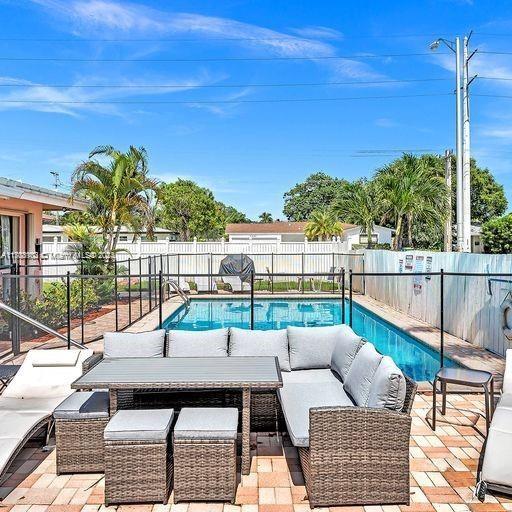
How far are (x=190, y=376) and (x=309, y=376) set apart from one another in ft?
4.89

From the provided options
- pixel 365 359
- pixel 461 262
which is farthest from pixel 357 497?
pixel 461 262

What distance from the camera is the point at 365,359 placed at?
3660 mm

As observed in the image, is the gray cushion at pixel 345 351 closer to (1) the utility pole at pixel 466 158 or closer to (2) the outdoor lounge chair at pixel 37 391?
(2) the outdoor lounge chair at pixel 37 391

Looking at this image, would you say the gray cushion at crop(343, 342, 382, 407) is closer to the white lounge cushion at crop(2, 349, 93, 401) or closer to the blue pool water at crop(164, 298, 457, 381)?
the white lounge cushion at crop(2, 349, 93, 401)

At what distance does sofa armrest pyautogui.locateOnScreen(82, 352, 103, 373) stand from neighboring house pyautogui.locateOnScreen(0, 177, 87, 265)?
4425 mm

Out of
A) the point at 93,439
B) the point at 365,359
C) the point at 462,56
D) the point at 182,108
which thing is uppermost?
the point at 182,108

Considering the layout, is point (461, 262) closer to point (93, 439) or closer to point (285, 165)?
point (93, 439)

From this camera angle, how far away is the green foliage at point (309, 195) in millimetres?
52531

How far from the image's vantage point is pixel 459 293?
8.94m

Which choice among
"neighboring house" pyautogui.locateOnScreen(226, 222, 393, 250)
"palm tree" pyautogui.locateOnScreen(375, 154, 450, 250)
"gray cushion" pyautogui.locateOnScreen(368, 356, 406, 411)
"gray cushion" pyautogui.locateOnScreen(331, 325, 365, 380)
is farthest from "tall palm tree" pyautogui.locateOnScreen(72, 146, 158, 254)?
"neighboring house" pyautogui.locateOnScreen(226, 222, 393, 250)

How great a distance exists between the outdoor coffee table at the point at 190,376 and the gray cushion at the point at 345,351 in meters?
0.69

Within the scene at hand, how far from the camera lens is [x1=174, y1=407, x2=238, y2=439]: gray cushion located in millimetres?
3043

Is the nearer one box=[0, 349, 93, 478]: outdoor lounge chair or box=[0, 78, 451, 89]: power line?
box=[0, 349, 93, 478]: outdoor lounge chair

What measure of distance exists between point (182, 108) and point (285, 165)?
15.2m
